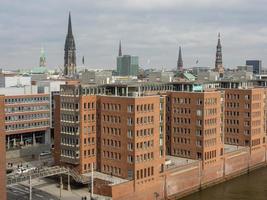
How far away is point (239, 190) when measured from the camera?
114250 mm

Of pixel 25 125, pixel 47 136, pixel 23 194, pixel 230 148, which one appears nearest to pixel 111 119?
pixel 23 194

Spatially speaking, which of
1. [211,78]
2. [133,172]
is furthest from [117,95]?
[211,78]

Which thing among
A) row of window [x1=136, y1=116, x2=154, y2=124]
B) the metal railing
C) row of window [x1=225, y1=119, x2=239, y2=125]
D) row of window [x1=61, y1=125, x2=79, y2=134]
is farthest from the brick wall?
row of window [x1=225, y1=119, x2=239, y2=125]

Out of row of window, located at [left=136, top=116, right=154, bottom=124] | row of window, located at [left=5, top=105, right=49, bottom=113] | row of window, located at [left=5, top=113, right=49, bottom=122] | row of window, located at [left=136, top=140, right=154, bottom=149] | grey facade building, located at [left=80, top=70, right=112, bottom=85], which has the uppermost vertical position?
grey facade building, located at [left=80, top=70, right=112, bottom=85]

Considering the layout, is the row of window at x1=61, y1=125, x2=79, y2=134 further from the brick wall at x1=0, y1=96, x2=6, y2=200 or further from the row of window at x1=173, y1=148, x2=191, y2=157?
the row of window at x1=173, y1=148, x2=191, y2=157

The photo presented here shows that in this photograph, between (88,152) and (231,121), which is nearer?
(88,152)

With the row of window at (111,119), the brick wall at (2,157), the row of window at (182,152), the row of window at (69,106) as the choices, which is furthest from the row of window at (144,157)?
the brick wall at (2,157)

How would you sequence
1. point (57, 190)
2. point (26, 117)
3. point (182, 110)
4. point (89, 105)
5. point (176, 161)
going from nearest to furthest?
point (57, 190) → point (89, 105) → point (176, 161) → point (182, 110) → point (26, 117)

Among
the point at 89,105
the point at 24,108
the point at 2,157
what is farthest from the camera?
the point at 24,108

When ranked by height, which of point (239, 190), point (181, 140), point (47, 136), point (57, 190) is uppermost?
point (181, 140)

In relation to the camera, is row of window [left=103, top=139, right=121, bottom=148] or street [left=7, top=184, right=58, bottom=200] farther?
row of window [left=103, top=139, right=121, bottom=148]

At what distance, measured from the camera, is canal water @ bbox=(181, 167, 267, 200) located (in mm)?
108319

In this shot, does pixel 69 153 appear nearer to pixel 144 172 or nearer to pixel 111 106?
pixel 111 106

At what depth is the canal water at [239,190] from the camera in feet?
355
